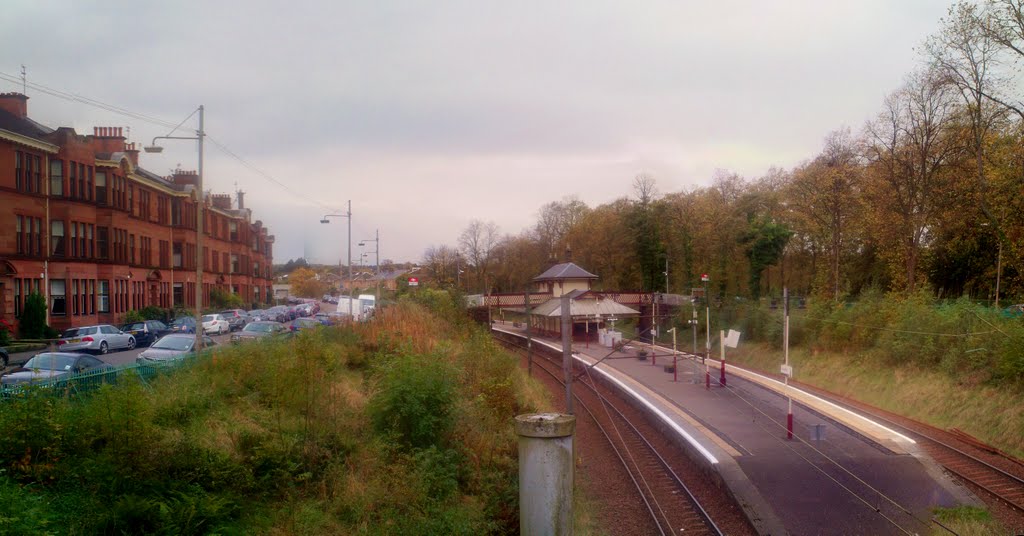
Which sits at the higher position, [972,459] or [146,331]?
[146,331]

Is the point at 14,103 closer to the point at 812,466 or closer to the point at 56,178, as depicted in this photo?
the point at 56,178

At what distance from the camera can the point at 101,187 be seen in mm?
38062

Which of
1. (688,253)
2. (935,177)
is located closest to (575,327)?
(688,253)

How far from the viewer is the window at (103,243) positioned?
125 feet

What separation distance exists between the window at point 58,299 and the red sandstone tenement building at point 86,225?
0.04 m

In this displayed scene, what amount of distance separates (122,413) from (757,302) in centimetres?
3454

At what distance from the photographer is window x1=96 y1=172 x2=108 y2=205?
37.9m

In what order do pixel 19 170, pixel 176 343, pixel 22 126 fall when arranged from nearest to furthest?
pixel 176 343, pixel 19 170, pixel 22 126

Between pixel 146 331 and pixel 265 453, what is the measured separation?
91.3ft

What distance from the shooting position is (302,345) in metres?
13.3

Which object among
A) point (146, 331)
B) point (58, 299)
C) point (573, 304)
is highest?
point (58, 299)

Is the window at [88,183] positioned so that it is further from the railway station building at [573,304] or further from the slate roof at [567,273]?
the slate roof at [567,273]

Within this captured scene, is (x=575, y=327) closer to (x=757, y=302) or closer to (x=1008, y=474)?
(x=757, y=302)

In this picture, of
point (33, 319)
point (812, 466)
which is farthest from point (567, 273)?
point (812, 466)
